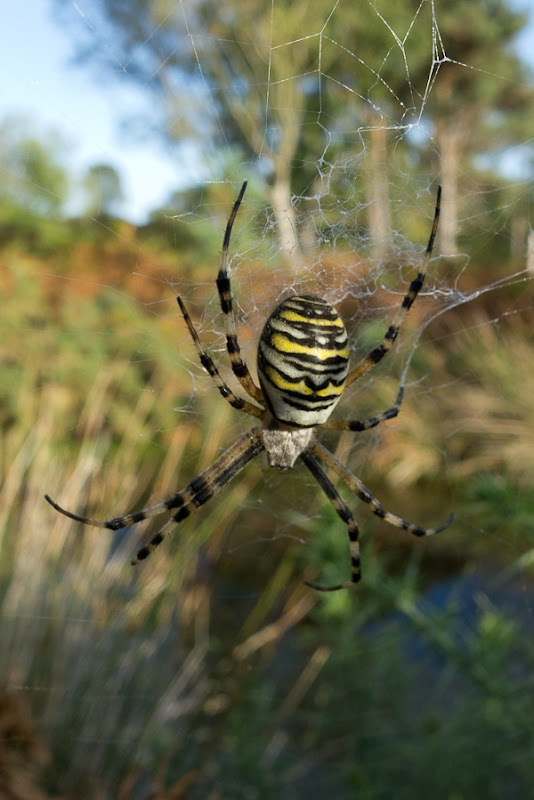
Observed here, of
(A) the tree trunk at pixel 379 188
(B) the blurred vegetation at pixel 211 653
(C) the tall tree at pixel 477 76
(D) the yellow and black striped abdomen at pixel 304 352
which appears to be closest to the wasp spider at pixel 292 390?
(D) the yellow and black striped abdomen at pixel 304 352

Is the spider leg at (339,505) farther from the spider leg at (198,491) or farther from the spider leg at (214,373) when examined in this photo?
the spider leg at (214,373)

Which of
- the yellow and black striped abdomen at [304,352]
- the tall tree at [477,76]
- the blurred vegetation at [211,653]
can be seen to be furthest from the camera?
the tall tree at [477,76]

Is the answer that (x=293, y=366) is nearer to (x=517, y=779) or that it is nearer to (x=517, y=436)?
(x=517, y=779)

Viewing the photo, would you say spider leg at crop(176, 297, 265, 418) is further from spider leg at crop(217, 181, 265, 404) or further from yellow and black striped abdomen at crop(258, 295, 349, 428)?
yellow and black striped abdomen at crop(258, 295, 349, 428)

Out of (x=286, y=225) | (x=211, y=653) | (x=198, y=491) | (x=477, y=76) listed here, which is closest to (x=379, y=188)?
(x=286, y=225)

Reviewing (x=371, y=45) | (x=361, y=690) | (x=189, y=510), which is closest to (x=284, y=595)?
(x=361, y=690)

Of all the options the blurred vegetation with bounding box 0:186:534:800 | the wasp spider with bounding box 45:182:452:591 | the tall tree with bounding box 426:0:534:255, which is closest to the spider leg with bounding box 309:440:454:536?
the wasp spider with bounding box 45:182:452:591

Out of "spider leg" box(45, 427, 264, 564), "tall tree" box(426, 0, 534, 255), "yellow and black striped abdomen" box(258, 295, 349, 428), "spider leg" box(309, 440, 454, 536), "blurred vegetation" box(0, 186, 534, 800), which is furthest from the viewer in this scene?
"tall tree" box(426, 0, 534, 255)
